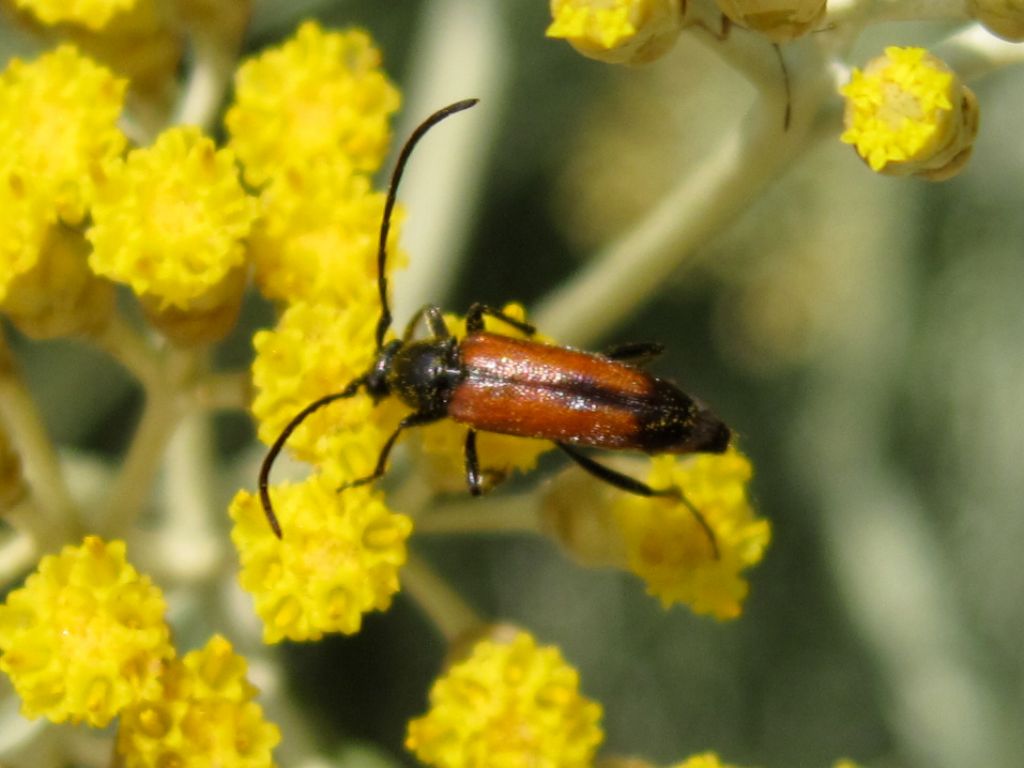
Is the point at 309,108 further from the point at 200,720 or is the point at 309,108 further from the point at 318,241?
the point at 200,720

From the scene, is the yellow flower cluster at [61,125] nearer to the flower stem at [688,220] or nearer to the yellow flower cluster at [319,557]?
the yellow flower cluster at [319,557]

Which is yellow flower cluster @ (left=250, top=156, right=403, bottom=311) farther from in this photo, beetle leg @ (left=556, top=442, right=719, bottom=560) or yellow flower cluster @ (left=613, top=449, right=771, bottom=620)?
yellow flower cluster @ (left=613, top=449, right=771, bottom=620)

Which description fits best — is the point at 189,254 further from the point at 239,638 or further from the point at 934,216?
the point at 934,216

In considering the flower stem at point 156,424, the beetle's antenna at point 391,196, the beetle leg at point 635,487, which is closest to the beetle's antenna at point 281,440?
the beetle's antenna at point 391,196

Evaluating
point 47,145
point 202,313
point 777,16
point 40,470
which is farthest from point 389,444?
point 777,16

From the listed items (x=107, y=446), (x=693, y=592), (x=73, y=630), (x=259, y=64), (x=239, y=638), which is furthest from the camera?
(x=107, y=446)

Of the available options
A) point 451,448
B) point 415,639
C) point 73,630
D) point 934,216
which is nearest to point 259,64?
point 451,448

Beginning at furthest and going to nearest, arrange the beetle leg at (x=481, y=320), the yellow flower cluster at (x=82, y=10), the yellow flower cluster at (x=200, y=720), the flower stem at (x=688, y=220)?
1. the yellow flower cluster at (x=82, y=10)
2. the beetle leg at (x=481, y=320)
3. the flower stem at (x=688, y=220)
4. the yellow flower cluster at (x=200, y=720)
